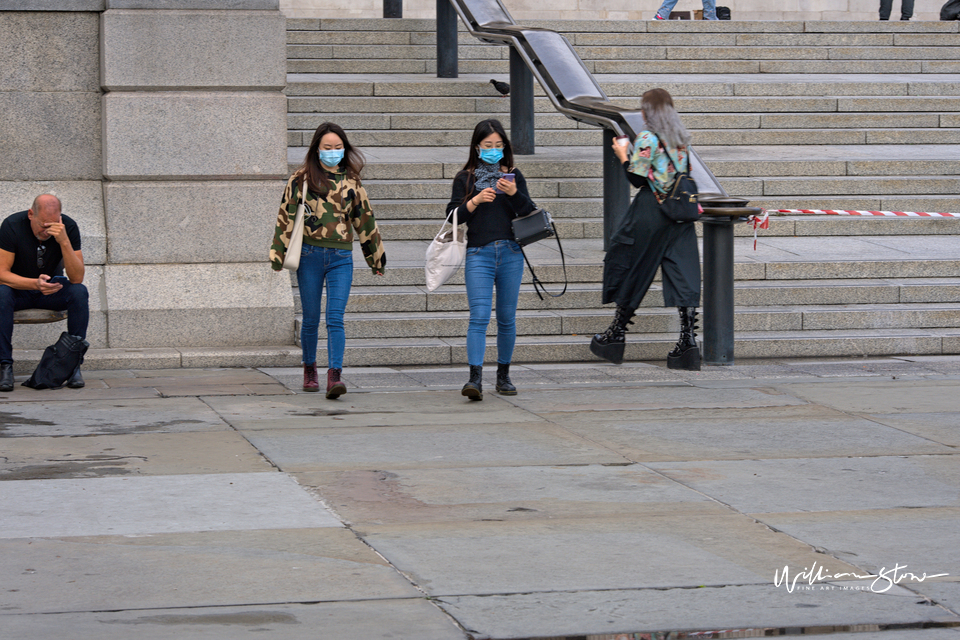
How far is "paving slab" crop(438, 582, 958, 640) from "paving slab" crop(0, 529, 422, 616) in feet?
1.06

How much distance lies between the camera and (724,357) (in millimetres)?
9297

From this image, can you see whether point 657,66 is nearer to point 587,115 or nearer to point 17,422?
point 587,115

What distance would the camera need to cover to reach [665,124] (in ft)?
29.5

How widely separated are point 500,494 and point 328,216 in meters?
2.82

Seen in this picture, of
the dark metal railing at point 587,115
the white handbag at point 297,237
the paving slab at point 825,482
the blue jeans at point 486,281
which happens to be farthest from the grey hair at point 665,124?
the paving slab at point 825,482

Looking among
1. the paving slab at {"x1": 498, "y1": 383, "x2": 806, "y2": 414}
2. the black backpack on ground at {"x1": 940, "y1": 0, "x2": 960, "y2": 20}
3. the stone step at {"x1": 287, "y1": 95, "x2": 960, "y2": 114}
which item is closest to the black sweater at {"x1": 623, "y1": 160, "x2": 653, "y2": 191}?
the paving slab at {"x1": 498, "y1": 383, "x2": 806, "y2": 414}

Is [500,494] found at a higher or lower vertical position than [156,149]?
lower

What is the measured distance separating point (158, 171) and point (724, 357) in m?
4.07

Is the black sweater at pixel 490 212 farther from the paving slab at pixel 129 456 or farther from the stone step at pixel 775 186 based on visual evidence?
the stone step at pixel 775 186

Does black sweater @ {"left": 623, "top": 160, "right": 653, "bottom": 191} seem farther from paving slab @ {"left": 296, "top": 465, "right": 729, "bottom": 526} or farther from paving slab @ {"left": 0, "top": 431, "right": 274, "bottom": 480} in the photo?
paving slab @ {"left": 0, "top": 431, "right": 274, "bottom": 480}

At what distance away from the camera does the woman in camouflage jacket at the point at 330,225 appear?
802cm

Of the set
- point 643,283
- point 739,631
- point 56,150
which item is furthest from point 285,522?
point 56,150

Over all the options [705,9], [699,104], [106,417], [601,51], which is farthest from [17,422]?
[705,9]

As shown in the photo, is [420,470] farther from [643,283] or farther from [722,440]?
[643,283]
